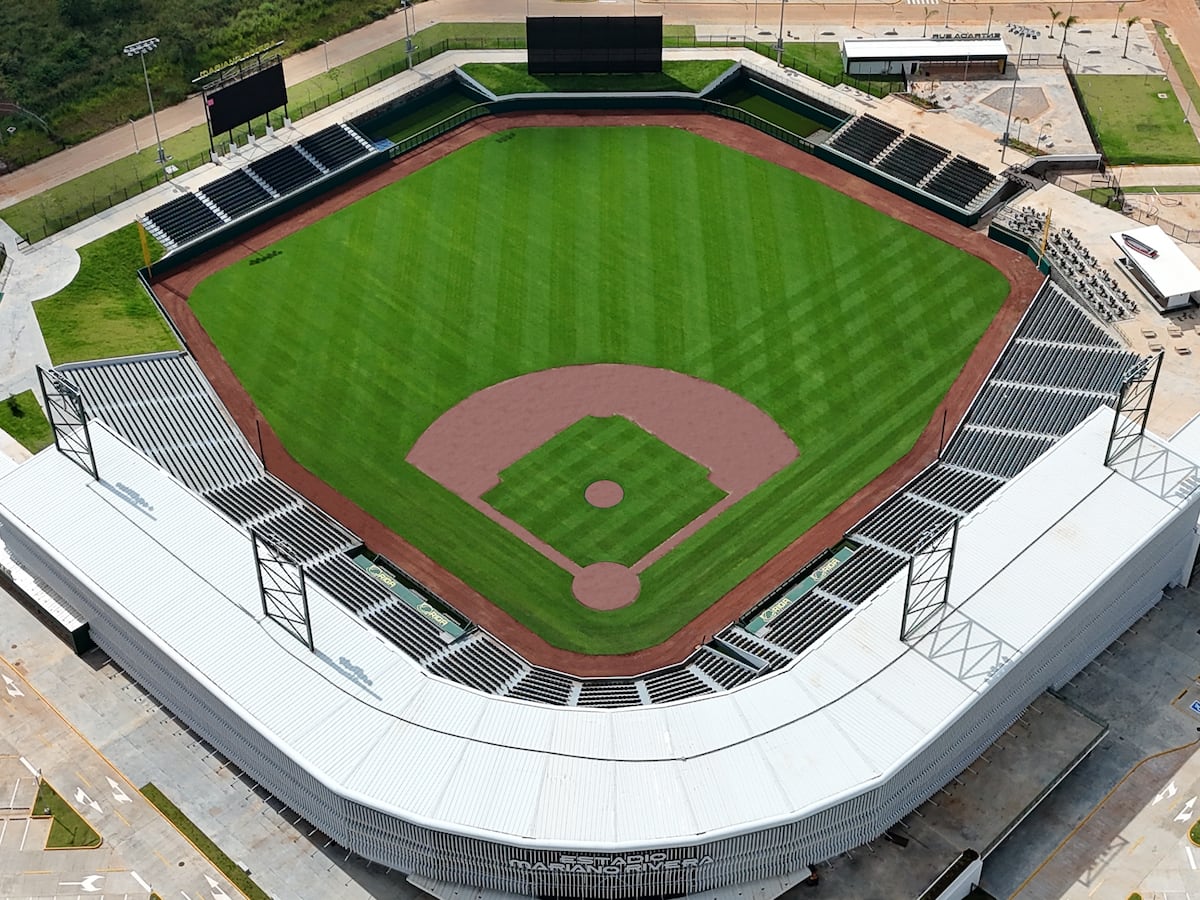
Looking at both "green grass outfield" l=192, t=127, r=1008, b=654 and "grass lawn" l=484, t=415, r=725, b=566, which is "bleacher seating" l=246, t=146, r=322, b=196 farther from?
"grass lawn" l=484, t=415, r=725, b=566

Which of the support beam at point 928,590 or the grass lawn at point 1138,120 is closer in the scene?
the support beam at point 928,590

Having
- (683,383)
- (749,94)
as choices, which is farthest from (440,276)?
(749,94)

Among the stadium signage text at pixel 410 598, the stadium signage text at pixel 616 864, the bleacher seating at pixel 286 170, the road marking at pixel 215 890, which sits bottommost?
the road marking at pixel 215 890

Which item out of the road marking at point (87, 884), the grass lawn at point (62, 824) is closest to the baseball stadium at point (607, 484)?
the grass lawn at point (62, 824)

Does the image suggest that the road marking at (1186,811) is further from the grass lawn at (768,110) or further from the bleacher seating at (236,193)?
the bleacher seating at (236,193)

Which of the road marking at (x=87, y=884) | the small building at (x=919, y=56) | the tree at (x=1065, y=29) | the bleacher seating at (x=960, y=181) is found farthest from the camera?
the tree at (x=1065, y=29)

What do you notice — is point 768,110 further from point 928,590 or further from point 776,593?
point 928,590

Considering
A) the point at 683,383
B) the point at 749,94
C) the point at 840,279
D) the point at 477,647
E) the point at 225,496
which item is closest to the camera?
the point at 477,647

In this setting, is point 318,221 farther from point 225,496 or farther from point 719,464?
point 719,464
